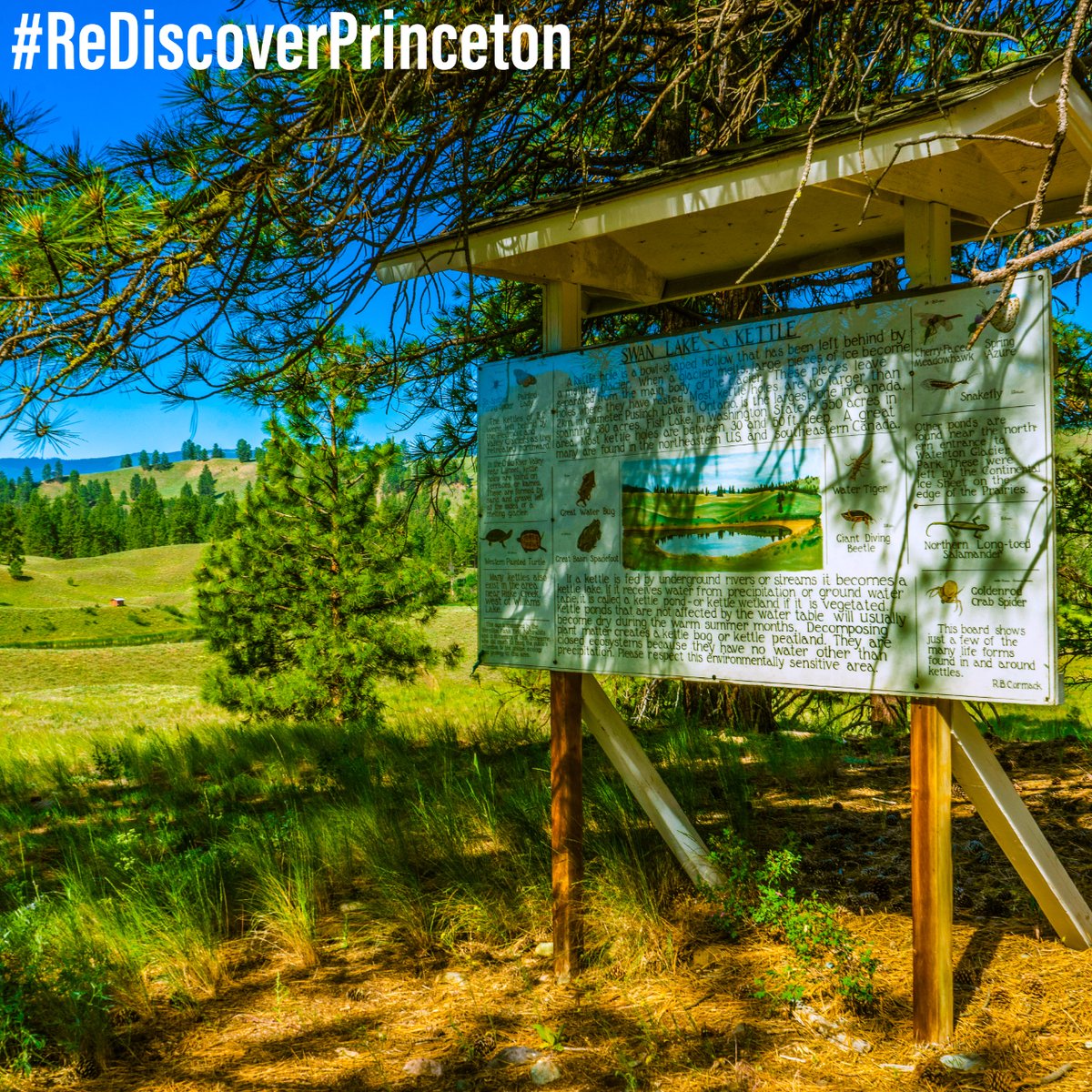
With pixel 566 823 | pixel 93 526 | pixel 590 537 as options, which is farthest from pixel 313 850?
pixel 93 526

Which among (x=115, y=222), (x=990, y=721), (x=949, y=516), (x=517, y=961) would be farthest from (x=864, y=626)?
(x=990, y=721)

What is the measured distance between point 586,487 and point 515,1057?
1.98 m

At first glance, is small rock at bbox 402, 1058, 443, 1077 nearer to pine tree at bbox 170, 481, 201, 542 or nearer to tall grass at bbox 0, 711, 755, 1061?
tall grass at bbox 0, 711, 755, 1061

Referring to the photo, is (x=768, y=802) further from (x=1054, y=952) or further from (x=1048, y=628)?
(x=1048, y=628)

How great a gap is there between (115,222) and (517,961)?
128 inches

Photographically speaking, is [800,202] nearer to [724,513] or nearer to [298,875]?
[724,513]

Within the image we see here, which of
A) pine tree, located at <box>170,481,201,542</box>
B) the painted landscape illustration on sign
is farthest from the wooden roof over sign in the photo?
pine tree, located at <box>170,481,201,542</box>

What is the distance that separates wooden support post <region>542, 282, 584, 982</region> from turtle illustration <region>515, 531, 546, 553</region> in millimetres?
510

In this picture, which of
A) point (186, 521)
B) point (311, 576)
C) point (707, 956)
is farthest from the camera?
point (186, 521)

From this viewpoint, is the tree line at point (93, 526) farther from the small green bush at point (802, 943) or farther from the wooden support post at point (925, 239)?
the wooden support post at point (925, 239)

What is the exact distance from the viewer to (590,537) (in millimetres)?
3564

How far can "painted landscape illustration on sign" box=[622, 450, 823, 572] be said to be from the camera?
3035 millimetres

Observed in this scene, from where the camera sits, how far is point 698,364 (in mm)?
3314

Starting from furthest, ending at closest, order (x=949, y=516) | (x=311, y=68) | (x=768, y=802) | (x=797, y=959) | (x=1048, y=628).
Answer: (x=768, y=802) → (x=311, y=68) → (x=797, y=959) → (x=949, y=516) → (x=1048, y=628)
